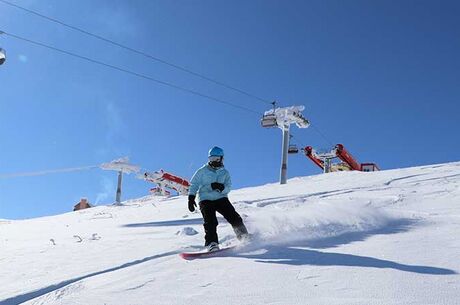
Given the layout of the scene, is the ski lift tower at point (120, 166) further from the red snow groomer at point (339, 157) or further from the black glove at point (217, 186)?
the black glove at point (217, 186)

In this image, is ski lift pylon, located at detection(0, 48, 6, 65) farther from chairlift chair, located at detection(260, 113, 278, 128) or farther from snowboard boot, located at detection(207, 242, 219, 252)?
chairlift chair, located at detection(260, 113, 278, 128)

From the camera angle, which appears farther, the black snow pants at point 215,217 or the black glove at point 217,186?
the black glove at point 217,186

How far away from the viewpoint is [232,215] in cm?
718

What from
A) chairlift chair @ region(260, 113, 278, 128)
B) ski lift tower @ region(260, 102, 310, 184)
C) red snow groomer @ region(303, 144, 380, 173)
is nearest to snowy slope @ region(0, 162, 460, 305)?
ski lift tower @ region(260, 102, 310, 184)

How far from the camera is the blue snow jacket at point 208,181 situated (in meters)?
Result: 7.28

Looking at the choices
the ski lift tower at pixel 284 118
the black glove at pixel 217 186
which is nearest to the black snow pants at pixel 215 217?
the black glove at pixel 217 186

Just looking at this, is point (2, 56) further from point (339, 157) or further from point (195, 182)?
point (339, 157)

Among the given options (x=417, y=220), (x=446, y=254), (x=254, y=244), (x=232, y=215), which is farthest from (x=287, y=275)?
(x=417, y=220)

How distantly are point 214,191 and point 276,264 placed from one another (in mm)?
2226

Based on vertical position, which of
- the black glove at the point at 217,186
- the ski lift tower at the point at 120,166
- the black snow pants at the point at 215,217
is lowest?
the black snow pants at the point at 215,217

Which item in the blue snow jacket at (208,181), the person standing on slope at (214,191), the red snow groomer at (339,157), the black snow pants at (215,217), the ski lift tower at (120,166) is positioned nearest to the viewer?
the black snow pants at (215,217)

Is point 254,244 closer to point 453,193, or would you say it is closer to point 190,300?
point 190,300

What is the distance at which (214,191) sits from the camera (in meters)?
7.28

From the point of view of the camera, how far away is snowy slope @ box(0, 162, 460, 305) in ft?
13.2
